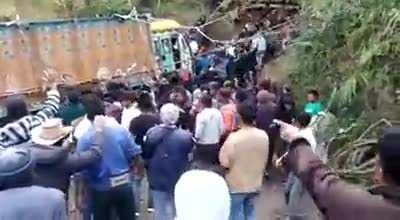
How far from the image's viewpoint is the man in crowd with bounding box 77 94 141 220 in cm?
765

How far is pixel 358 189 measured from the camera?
3801mm

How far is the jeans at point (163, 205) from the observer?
845cm

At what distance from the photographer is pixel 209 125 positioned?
→ 9.62m

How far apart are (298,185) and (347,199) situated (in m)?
5.44

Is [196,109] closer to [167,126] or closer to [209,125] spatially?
[209,125]

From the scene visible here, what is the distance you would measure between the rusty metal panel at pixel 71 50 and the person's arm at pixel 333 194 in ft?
31.4

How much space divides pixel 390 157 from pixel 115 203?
15.0 feet

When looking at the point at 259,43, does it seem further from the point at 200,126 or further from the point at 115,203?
the point at 115,203

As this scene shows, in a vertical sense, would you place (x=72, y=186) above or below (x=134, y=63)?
below

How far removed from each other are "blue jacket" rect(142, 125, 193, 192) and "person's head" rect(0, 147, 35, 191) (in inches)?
145

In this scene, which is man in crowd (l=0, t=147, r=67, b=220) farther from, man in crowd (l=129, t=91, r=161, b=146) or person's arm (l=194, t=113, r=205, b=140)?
person's arm (l=194, t=113, r=205, b=140)

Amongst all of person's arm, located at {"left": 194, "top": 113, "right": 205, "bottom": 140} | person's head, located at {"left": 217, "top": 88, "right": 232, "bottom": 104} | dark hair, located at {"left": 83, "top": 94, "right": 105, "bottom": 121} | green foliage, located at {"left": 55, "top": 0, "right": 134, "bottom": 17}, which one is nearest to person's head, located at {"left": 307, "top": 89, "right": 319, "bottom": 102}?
person's arm, located at {"left": 194, "top": 113, "right": 205, "bottom": 140}

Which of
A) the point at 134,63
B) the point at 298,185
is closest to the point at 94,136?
the point at 298,185

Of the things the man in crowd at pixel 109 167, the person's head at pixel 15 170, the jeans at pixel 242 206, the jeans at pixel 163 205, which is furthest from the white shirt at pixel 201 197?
the jeans at pixel 163 205
